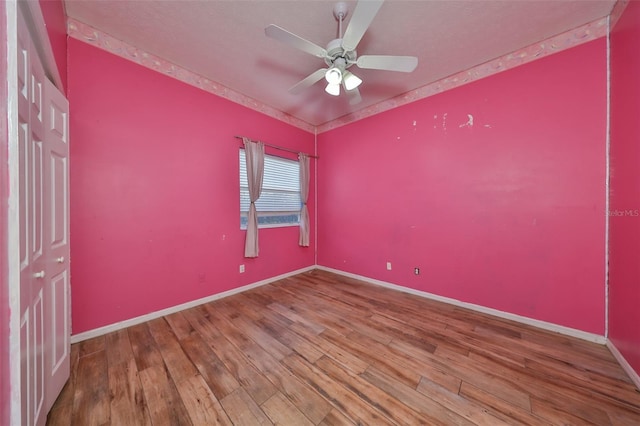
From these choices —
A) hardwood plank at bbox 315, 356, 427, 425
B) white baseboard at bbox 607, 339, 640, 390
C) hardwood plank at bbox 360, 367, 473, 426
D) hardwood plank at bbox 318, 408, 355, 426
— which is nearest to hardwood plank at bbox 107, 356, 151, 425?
hardwood plank at bbox 318, 408, 355, 426

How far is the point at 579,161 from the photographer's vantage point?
6.48 ft

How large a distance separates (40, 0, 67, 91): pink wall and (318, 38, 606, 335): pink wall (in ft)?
10.8

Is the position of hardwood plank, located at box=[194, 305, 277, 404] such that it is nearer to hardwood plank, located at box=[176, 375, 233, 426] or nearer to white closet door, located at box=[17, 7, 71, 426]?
hardwood plank, located at box=[176, 375, 233, 426]

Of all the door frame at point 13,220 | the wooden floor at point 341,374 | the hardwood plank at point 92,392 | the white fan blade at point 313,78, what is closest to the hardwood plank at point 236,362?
the wooden floor at point 341,374

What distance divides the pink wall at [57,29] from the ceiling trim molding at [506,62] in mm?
3314

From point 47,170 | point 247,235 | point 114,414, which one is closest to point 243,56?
point 47,170

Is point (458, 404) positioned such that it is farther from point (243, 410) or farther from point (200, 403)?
point (200, 403)

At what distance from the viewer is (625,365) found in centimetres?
157

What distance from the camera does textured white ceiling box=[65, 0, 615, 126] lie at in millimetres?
1724

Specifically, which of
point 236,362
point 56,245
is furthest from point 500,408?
point 56,245

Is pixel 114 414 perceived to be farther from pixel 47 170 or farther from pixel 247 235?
pixel 247 235

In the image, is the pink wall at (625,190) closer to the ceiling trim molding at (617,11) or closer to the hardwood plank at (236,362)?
the ceiling trim molding at (617,11)

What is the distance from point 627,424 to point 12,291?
301 centimetres

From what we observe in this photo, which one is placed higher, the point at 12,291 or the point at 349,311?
the point at 12,291
